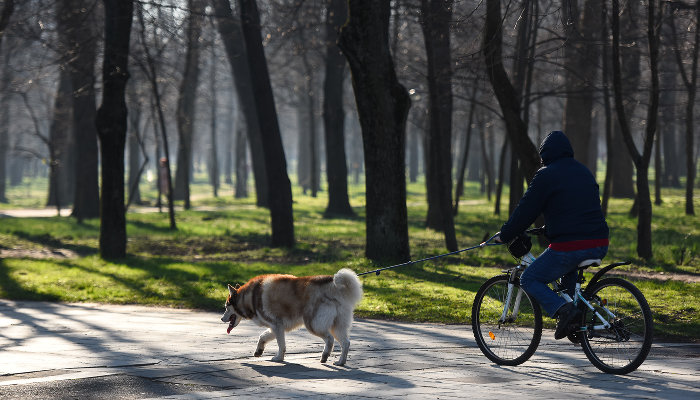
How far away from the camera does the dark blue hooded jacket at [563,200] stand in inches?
238

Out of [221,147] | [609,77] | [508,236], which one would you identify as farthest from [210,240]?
[221,147]

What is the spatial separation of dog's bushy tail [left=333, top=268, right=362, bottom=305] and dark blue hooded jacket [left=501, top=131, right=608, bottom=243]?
1316mm

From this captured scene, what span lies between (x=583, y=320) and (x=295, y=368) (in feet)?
7.63

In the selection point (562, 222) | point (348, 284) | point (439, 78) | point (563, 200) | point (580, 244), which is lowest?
point (348, 284)

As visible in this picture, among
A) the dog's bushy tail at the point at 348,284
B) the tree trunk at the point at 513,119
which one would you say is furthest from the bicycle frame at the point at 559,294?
the tree trunk at the point at 513,119

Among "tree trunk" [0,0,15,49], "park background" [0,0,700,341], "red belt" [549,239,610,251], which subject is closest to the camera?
"red belt" [549,239,610,251]

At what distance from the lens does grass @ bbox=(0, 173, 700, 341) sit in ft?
34.8

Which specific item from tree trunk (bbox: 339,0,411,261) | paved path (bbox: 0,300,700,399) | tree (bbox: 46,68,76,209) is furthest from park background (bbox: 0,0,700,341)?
tree (bbox: 46,68,76,209)

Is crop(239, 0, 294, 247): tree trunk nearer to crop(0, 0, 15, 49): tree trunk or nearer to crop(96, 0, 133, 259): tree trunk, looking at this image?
crop(96, 0, 133, 259): tree trunk

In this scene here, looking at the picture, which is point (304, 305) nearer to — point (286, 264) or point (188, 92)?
point (286, 264)

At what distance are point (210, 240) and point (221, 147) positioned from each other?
78377 mm

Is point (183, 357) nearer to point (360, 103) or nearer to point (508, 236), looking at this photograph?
point (508, 236)

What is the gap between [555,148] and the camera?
6.20m

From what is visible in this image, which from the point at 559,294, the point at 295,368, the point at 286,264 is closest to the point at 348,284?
the point at 295,368
